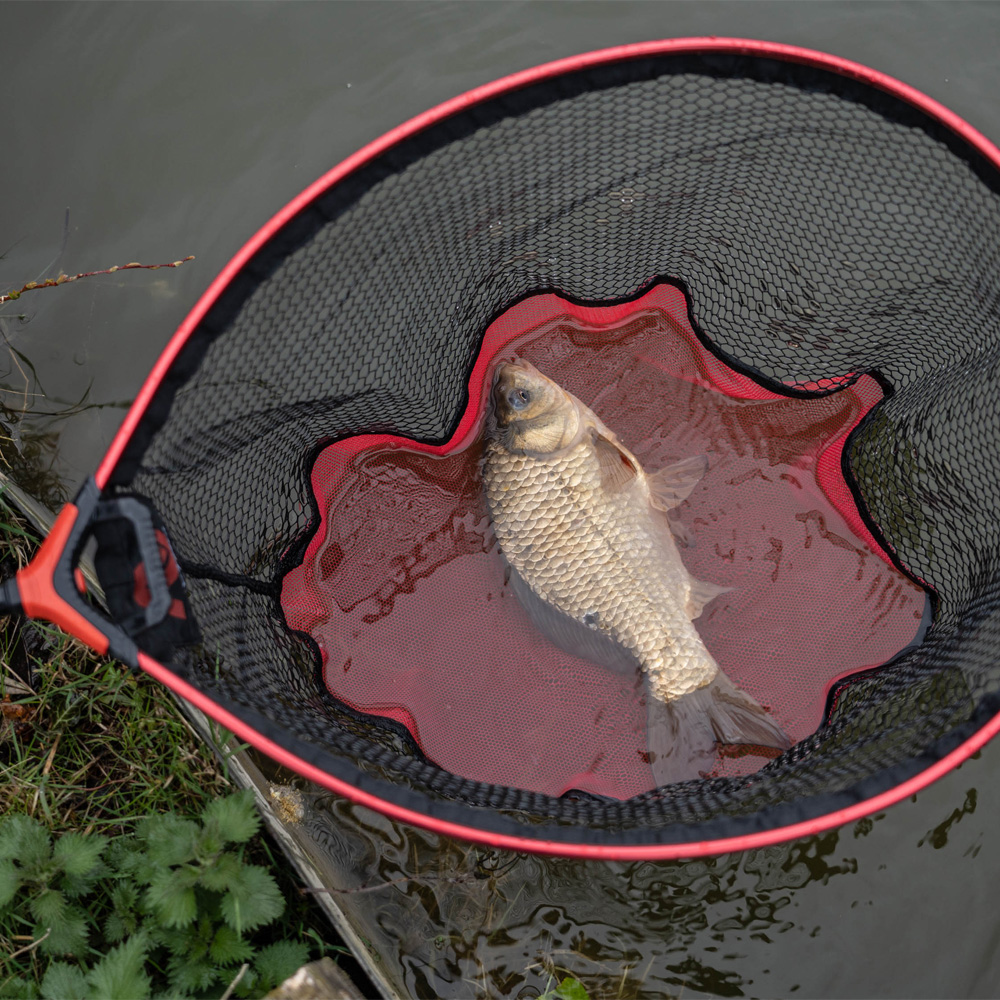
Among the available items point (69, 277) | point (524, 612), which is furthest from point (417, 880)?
point (69, 277)

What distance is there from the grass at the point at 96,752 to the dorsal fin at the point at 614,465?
1.25 metres

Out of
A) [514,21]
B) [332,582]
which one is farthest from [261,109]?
[332,582]

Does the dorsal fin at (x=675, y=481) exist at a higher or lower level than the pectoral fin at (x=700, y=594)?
higher

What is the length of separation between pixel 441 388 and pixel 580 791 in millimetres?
1132

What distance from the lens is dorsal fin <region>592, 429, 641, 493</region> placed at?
6.49 ft

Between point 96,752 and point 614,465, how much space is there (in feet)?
5.11

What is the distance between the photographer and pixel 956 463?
199cm

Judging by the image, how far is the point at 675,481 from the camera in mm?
2070

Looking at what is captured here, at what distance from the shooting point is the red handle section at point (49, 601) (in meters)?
1.19

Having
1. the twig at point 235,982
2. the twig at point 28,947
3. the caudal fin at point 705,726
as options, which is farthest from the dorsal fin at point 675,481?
the twig at point 28,947

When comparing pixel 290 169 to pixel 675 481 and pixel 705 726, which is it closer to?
pixel 675 481

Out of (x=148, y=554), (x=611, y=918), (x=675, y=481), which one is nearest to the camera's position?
(x=148, y=554)

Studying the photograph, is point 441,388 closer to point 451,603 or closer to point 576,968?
point 451,603

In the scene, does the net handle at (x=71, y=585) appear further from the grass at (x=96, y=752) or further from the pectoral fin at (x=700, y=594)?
the pectoral fin at (x=700, y=594)
